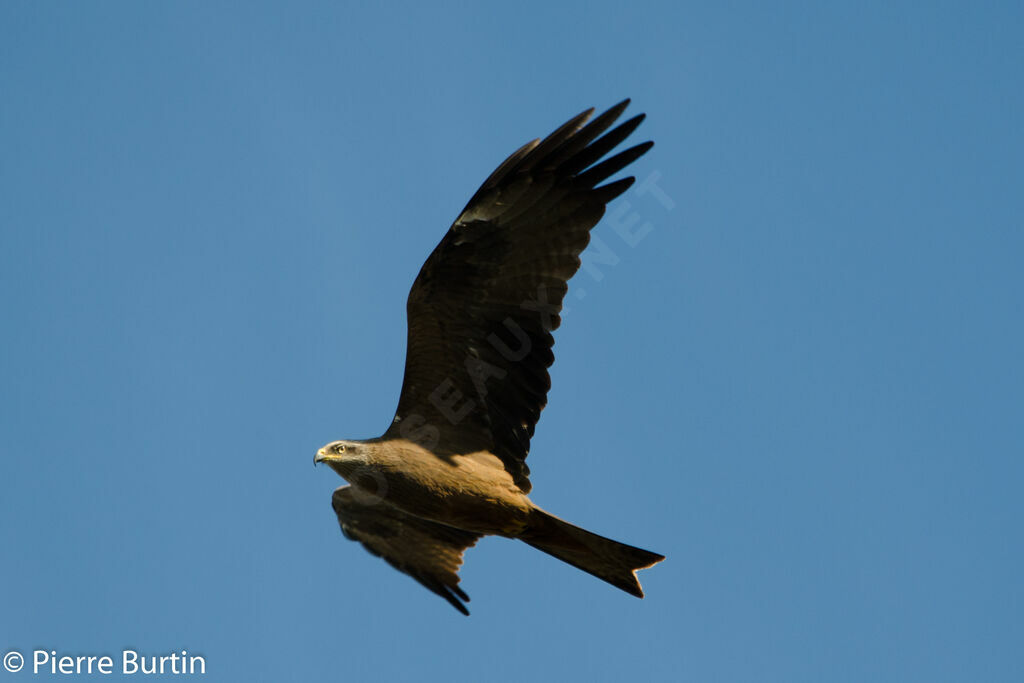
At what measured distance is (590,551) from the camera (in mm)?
8875

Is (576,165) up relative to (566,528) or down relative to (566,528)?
up

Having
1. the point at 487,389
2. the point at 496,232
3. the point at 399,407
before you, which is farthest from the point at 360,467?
the point at 496,232

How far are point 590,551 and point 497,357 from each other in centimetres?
176

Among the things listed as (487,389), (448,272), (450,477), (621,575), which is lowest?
(621,575)

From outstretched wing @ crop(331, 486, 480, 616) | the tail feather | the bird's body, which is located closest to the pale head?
the bird's body

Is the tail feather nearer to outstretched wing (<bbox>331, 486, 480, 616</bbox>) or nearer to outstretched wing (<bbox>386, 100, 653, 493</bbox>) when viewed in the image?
outstretched wing (<bbox>386, 100, 653, 493</bbox>)

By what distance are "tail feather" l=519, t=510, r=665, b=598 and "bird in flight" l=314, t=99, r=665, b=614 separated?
11mm

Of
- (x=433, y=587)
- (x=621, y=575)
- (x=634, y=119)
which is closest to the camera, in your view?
(x=634, y=119)

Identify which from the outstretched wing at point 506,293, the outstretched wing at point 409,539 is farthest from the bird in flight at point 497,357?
the outstretched wing at point 409,539

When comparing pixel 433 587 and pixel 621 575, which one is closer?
pixel 621 575

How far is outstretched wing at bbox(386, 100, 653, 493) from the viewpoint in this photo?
8.69 m

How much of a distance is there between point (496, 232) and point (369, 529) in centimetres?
339

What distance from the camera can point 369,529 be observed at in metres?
10.4

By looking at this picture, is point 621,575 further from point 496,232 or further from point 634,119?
point 634,119
